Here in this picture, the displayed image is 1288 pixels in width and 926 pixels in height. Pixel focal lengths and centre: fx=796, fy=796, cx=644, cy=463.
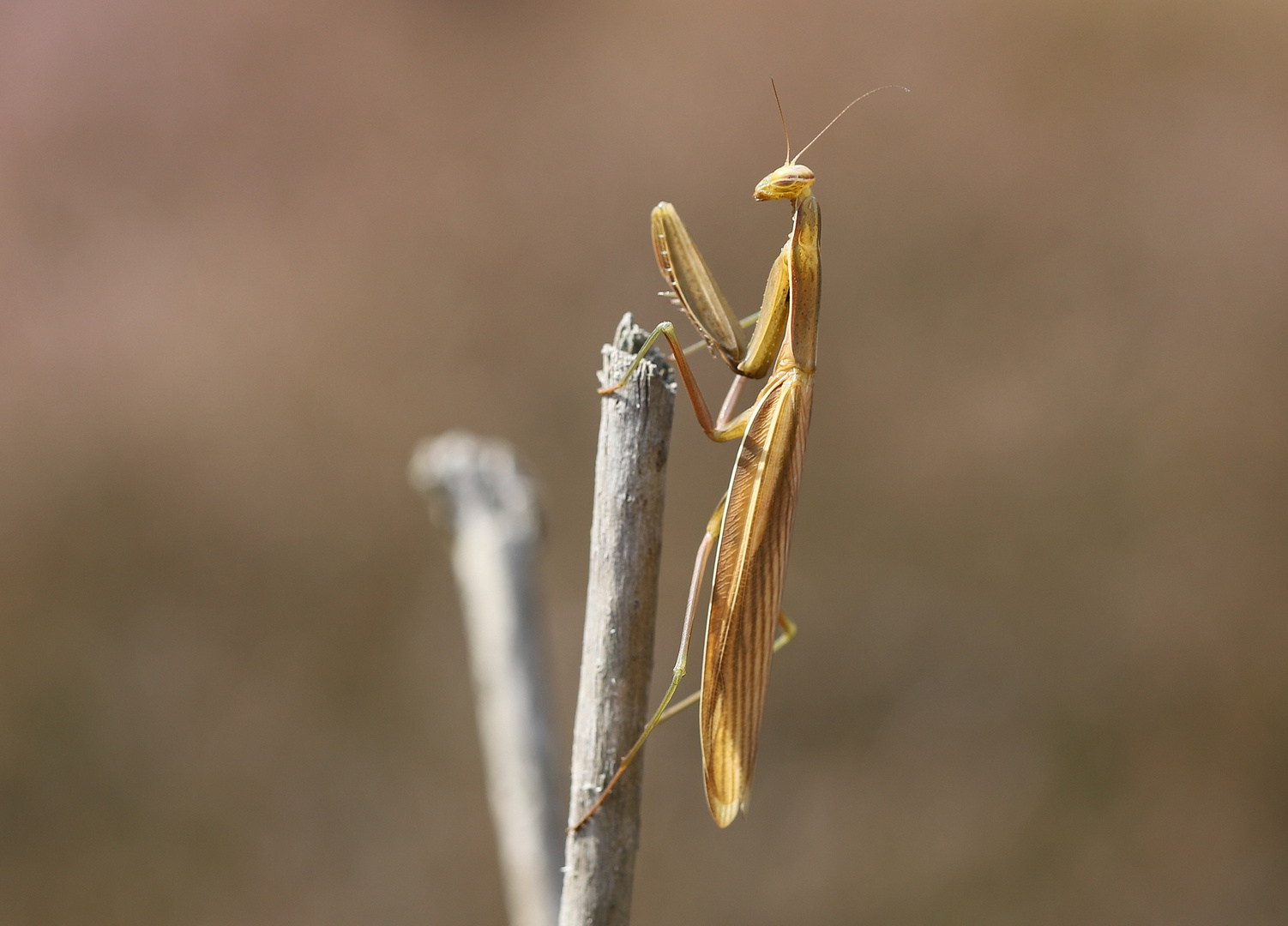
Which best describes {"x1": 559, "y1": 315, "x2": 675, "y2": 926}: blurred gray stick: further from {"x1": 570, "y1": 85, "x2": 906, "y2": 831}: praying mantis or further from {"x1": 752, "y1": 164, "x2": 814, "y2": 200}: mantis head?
{"x1": 752, "y1": 164, "x2": 814, "y2": 200}: mantis head

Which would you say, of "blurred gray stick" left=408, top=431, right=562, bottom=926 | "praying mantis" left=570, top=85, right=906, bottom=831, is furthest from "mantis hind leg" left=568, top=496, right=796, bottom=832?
"blurred gray stick" left=408, top=431, right=562, bottom=926

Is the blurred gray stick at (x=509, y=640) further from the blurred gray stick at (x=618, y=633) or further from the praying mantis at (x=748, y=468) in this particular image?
the blurred gray stick at (x=618, y=633)

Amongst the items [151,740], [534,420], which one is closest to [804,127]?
[534,420]

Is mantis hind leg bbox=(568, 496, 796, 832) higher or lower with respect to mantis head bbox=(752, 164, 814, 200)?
lower

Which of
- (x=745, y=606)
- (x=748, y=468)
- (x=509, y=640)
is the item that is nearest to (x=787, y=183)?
(x=748, y=468)

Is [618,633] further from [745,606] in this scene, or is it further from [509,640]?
[509,640]

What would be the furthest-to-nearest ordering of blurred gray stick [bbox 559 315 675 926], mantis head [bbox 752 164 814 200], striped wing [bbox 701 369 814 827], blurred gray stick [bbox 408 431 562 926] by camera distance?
blurred gray stick [bbox 408 431 562 926] < mantis head [bbox 752 164 814 200] < striped wing [bbox 701 369 814 827] < blurred gray stick [bbox 559 315 675 926]
